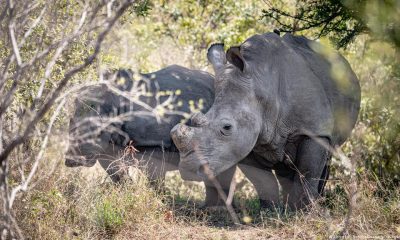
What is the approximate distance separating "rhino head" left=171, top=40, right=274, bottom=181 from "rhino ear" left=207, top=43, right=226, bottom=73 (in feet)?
0.62

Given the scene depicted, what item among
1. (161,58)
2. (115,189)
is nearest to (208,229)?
(115,189)

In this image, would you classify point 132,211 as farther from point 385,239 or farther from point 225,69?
point 385,239

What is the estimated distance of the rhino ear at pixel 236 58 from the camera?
7383mm

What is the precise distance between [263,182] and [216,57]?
1.65 m

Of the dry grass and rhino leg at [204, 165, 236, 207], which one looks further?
rhino leg at [204, 165, 236, 207]

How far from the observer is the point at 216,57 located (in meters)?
7.91

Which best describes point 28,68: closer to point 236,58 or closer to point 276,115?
point 236,58

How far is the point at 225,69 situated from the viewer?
25.0 feet

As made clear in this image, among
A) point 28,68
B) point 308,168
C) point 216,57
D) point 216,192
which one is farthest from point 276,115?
point 28,68

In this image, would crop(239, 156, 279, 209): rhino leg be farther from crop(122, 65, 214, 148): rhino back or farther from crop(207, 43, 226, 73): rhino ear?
crop(207, 43, 226, 73): rhino ear

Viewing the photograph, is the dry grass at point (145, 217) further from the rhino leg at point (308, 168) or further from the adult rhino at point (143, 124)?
the adult rhino at point (143, 124)

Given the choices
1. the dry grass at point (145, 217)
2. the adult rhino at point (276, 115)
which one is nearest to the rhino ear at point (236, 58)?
the adult rhino at point (276, 115)

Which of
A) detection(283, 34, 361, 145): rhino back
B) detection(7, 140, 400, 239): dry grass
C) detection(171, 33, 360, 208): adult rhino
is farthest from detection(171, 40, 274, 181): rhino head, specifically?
detection(283, 34, 361, 145): rhino back

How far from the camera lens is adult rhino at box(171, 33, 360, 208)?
7.23 m
